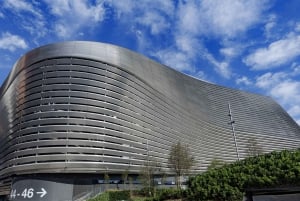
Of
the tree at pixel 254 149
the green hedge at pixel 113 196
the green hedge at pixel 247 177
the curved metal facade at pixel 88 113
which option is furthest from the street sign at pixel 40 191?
the green hedge at pixel 247 177

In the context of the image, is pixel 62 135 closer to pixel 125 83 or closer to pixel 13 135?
pixel 13 135

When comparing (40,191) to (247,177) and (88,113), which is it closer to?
(88,113)

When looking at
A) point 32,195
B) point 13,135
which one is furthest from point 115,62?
point 32,195

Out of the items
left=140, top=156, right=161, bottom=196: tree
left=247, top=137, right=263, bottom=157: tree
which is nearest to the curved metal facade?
left=140, top=156, right=161, bottom=196: tree

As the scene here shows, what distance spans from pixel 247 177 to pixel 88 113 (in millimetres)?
52718

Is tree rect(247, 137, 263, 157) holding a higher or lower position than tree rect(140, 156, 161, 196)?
higher

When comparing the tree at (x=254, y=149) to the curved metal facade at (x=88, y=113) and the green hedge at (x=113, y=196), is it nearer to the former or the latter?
the curved metal facade at (x=88, y=113)

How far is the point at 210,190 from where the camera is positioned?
1608cm

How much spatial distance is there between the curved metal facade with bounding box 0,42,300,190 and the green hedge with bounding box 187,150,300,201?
150 ft

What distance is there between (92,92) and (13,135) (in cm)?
2290

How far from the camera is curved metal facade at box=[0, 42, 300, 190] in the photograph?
60.0m

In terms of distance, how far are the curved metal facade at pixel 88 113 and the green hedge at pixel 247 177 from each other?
1798 inches

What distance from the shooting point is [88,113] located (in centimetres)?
6356

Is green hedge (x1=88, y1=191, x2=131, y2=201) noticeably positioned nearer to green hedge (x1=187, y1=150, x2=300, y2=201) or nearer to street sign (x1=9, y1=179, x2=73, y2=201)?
street sign (x1=9, y1=179, x2=73, y2=201)
